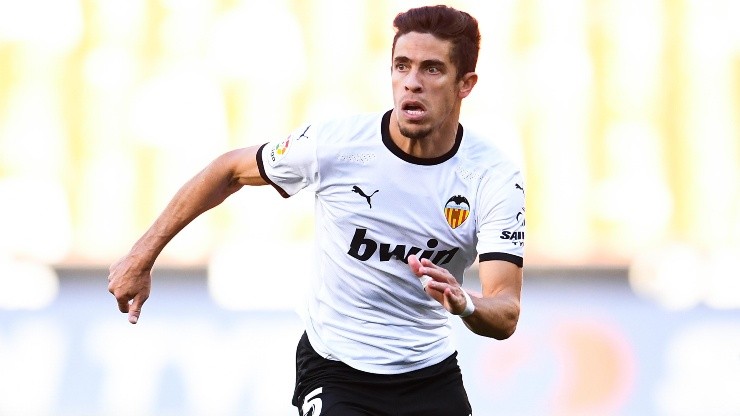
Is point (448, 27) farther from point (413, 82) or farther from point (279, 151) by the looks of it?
point (279, 151)

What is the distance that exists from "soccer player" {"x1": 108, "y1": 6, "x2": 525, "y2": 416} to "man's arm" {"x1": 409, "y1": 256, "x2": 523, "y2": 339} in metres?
0.01

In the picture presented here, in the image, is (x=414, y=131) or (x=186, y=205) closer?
(x=414, y=131)

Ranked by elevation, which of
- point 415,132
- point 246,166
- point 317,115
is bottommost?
point 317,115

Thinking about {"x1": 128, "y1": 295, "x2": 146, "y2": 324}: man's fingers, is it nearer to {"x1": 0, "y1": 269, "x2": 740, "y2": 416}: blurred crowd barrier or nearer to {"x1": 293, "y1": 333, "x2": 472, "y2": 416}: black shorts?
{"x1": 293, "y1": 333, "x2": 472, "y2": 416}: black shorts

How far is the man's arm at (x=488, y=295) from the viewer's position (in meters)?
4.51

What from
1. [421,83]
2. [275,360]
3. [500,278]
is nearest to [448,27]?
[421,83]

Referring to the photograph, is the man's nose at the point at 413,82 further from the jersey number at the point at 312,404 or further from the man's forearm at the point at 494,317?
the jersey number at the point at 312,404

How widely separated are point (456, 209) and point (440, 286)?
2.63 ft

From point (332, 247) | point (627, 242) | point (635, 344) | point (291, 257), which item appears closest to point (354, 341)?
point (332, 247)

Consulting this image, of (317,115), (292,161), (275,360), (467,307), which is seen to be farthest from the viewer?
(317,115)

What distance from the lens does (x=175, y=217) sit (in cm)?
548

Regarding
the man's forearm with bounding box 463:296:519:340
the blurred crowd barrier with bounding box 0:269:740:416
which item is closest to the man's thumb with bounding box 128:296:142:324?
the man's forearm with bounding box 463:296:519:340

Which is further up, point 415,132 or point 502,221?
point 415,132

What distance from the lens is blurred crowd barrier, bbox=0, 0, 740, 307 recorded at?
12.2m
